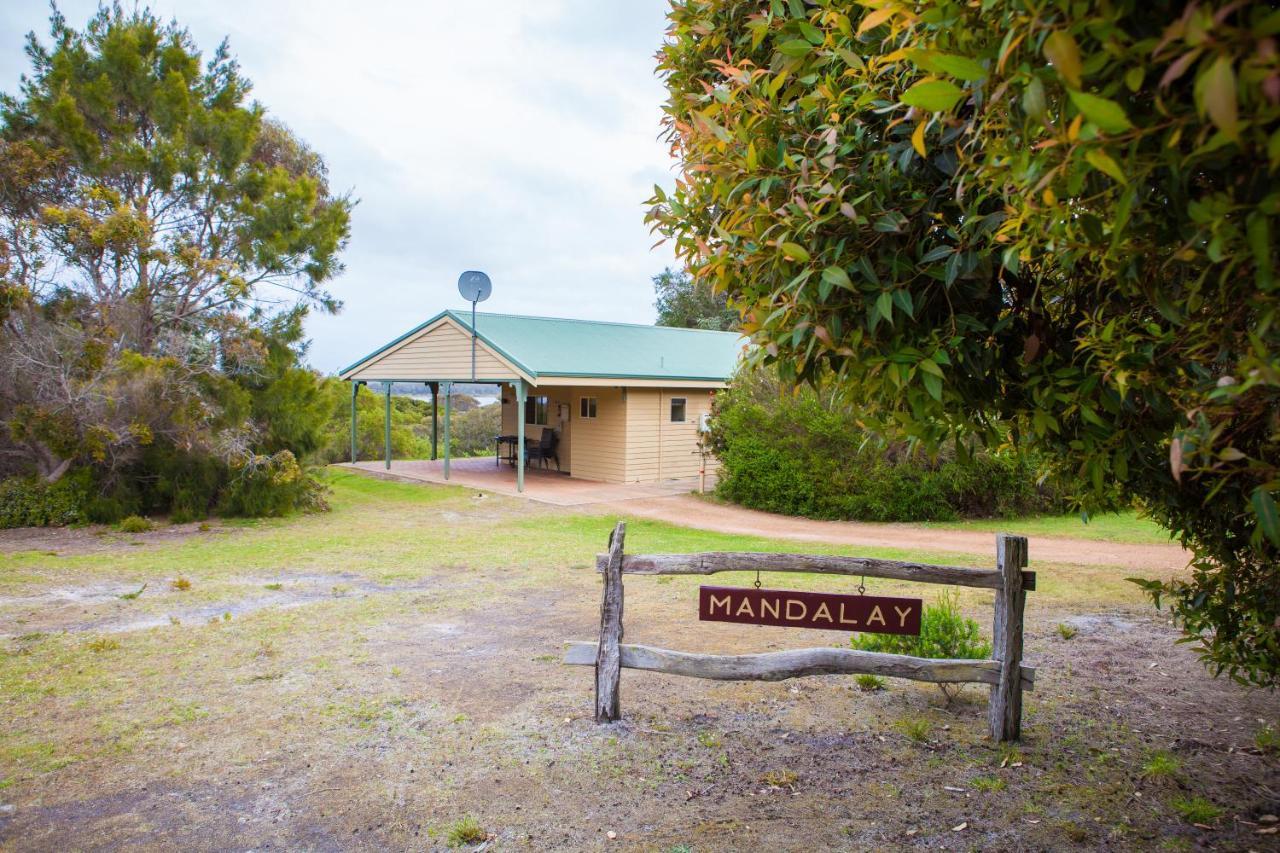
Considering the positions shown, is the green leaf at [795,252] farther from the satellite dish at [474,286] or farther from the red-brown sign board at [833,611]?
the satellite dish at [474,286]

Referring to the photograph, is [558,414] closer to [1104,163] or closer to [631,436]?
[631,436]

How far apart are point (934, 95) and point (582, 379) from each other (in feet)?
50.0

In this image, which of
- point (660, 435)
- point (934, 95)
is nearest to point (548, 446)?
point (660, 435)

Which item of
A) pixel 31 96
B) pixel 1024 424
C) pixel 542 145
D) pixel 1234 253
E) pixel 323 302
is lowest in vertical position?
pixel 1024 424

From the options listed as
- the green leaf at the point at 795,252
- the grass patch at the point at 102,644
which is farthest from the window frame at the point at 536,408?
the green leaf at the point at 795,252

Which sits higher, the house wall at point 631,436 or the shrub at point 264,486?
the house wall at point 631,436

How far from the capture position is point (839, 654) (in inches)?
172

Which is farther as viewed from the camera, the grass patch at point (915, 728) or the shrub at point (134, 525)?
the shrub at point (134, 525)

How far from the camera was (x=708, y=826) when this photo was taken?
347 cm

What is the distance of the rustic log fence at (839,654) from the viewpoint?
14.0ft

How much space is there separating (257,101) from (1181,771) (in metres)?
15.3

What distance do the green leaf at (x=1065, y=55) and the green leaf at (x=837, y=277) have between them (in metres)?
0.75

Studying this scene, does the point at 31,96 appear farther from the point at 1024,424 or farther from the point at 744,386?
the point at 1024,424

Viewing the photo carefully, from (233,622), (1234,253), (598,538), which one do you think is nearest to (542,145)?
(598,538)
